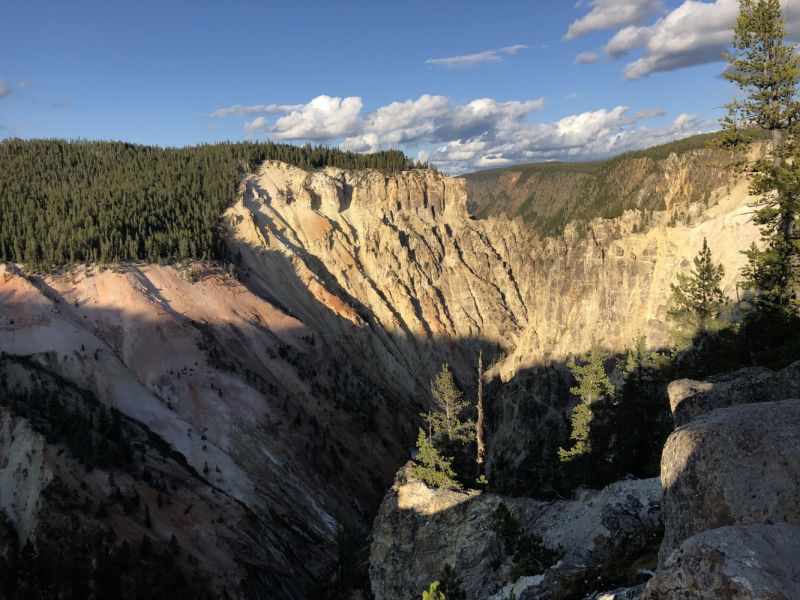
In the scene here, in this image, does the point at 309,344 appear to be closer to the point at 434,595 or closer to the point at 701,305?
the point at 701,305

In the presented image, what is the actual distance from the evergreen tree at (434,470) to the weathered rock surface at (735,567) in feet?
50.8

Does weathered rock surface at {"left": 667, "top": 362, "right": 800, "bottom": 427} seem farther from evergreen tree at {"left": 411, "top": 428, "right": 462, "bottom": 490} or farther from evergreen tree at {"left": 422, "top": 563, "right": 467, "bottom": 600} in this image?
evergreen tree at {"left": 411, "top": 428, "right": 462, "bottom": 490}

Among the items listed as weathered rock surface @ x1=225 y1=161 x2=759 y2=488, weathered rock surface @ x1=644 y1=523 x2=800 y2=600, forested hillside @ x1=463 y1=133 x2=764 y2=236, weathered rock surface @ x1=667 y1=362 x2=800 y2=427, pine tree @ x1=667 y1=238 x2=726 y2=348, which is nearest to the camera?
weathered rock surface @ x1=644 y1=523 x2=800 y2=600

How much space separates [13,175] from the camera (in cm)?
6588

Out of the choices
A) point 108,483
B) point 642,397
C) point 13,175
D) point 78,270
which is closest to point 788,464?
point 642,397

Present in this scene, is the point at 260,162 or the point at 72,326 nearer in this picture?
the point at 72,326

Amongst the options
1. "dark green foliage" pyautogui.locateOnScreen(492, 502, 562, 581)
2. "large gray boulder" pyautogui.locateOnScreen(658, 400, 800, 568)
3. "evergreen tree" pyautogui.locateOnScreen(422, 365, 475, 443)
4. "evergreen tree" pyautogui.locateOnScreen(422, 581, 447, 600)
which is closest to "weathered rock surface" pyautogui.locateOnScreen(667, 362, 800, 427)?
"dark green foliage" pyautogui.locateOnScreen(492, 502, 562, 581)

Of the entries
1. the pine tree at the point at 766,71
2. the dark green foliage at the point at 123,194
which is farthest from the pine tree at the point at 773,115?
the dark green foliage at the point at 123,194

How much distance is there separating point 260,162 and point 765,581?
84691 millimetres

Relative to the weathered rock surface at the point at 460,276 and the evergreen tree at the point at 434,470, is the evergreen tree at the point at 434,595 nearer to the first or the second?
the evergreen tree at the point at 434,470

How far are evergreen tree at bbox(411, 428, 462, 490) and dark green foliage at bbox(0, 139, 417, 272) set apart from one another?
41.0 metres

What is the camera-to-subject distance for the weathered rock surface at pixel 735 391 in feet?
39.1

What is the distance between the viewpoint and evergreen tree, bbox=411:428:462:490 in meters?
20.7

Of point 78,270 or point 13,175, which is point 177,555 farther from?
point 13,175
